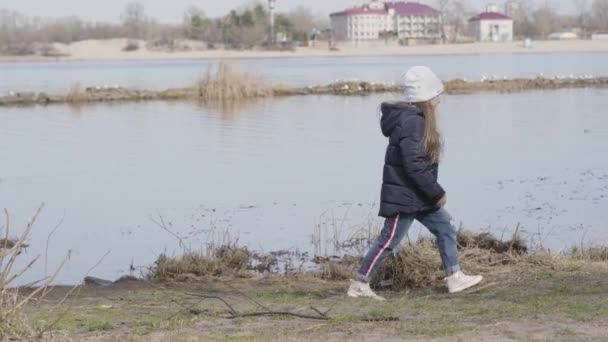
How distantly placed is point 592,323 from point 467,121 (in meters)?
19.9

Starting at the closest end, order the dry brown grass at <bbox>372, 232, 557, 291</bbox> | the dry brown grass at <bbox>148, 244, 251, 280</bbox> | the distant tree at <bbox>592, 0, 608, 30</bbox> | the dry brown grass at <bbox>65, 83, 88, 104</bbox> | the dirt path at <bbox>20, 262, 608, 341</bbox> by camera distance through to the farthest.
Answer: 1. the dirt path at <bbox>20, 262, 608, 341</bbox>
2. the dry brown grass at <bbox>372, 232, 557, 291</bbox>
3. the dry brown grass at <bbox>148, 244, 251, 280</bbox>
4. the dry brown grass at <bbox>65, 83, 88, 104</bbox>
5. the distant tree at <bbox>592, 0, 608, 30</bbox>

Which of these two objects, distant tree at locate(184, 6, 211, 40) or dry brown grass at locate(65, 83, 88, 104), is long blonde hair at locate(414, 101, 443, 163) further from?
distant tree at locate(184, 6, 211, 40)

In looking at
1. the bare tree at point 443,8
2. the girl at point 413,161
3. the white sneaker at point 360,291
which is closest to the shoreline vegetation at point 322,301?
the white sneaker at point 360,291

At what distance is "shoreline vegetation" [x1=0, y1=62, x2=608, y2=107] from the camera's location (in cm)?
3659

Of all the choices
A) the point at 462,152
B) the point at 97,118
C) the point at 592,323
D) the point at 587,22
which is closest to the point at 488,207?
the point at 462,152

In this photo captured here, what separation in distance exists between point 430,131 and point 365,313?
1240 mm

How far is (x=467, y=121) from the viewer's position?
83.7ft

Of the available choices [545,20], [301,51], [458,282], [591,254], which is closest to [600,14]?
[545,20]

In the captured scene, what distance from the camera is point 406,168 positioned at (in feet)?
22.4

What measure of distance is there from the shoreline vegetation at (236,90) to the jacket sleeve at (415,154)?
2769cm

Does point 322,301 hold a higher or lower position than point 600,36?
higher

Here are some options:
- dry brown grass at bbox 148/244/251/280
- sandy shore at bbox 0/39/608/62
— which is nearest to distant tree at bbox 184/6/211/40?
sandy shore at bbox 0/39/608/62

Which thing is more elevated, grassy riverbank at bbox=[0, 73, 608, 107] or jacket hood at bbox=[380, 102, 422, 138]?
jacket hood at bbox=[380, 102, 422, 138]

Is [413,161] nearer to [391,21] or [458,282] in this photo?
[458,282]
